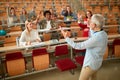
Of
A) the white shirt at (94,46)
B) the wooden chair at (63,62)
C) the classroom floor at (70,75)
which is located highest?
the white shirt at (94,46)

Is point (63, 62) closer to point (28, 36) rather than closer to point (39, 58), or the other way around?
point (39, 58)

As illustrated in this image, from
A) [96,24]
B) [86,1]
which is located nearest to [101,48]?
[96,24]

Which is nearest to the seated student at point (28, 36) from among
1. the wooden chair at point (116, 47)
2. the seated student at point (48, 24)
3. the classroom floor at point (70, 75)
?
the seated student at point (48, 24)

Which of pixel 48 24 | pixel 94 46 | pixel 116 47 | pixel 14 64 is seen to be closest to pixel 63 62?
pixel 14 64

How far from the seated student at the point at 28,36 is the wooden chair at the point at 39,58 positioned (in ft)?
0.88

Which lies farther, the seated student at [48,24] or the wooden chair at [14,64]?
the seated student at [48,24]

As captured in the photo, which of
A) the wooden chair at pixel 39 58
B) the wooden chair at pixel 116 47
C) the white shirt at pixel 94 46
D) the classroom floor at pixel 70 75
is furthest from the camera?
the wooden chair at pixel 116 47

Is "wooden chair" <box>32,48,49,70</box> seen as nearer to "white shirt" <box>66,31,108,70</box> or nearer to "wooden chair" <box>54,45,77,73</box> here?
"wooden chair" <box>54,45,77,73</box>

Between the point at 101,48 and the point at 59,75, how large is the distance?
5.31 ft

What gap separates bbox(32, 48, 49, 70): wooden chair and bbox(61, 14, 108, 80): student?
4.06 ft

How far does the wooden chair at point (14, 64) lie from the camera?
2818 millimetres

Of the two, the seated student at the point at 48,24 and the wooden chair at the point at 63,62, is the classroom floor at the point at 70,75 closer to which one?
the wooden chair at the point at 63,62

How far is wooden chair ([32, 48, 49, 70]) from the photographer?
9.98ft

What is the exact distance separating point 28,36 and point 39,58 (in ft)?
2.04
